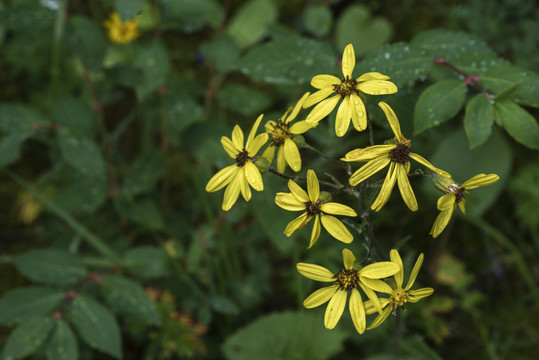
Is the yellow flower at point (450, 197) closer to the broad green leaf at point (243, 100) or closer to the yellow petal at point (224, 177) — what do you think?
the yellow petal at point (224, 177)

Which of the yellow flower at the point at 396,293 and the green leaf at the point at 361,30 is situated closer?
the yellow flower at the point at 396,293

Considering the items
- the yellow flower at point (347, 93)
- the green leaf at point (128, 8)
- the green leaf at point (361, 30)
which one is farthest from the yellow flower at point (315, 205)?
the green leaf at point (361, 30)

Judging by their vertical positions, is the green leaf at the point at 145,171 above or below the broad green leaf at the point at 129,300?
above

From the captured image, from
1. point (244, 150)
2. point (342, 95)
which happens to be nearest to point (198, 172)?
point (244, 150)

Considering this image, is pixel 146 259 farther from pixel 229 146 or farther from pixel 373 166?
pixel 373 166

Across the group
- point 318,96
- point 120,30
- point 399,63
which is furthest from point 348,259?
point 120,30
